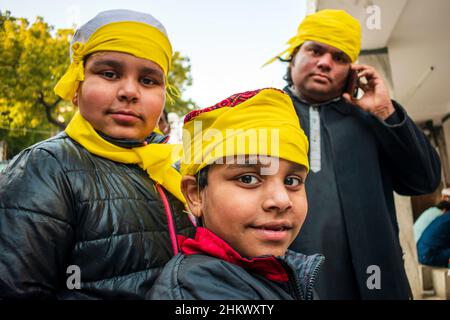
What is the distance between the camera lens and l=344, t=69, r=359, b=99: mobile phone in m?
2.25

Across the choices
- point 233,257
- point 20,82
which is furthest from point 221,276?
point 20,82

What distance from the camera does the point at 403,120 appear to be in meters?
2.09

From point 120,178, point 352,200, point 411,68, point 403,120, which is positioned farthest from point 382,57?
point 120,178

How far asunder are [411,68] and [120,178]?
23.3ft

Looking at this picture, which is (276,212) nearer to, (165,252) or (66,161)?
(165,252)

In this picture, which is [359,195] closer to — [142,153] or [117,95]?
[142,153]

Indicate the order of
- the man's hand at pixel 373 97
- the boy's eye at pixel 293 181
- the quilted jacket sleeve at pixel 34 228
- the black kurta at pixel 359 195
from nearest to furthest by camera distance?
the quilted jacket sleeve at pixel 34 228
the boy's eye at pixel 293 181
the black kurta at pixel 359 195
the man's hand at pixel 373 97

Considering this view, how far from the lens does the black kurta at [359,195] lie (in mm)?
1943

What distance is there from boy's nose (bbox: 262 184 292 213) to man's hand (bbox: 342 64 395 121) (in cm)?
130

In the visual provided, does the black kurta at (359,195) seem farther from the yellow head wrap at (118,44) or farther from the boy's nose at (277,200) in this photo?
the yellow head wrap at (118,44)

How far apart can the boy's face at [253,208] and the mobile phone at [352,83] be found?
1304 millimetres

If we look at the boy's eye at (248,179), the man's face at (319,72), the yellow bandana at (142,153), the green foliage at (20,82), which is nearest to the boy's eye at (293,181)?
the boy's eye at (248,179)

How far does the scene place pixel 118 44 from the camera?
1.29 m

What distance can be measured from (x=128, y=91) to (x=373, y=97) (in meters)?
1.60
